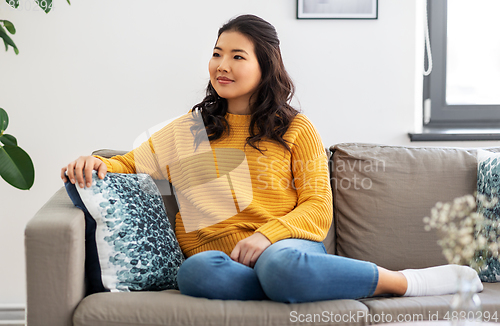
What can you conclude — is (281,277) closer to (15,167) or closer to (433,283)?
(433,283)

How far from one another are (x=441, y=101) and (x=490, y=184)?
2.52 ft

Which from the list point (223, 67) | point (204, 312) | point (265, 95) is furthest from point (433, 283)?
point (223, 67)

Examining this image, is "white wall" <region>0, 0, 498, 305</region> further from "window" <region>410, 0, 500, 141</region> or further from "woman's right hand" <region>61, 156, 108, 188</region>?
"woman's right hand" <region>61, 156, 108, 188</region>

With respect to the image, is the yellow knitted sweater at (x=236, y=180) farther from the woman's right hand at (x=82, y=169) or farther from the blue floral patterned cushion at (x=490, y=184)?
the blue floral patterned cushion at (x=490, y=184)

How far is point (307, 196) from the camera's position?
131 centimetres

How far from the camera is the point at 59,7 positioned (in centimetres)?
180

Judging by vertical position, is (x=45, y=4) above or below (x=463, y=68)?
above

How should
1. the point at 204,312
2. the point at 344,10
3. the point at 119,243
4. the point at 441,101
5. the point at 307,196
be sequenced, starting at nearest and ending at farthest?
the point at 204,312 → the point at 119,243 → the point at 307,196 → the point at 344,10 → the point at 441,101

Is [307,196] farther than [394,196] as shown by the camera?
No

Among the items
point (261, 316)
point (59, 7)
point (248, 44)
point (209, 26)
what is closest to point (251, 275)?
point (261, 316)

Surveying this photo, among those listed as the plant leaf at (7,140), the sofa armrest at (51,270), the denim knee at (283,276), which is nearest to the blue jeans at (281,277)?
the denim knee at (283,276)

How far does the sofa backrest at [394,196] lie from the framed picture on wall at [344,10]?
26.5 inches

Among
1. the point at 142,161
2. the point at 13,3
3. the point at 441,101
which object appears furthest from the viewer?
the point at 441,101

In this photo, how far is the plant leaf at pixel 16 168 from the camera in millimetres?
1388
